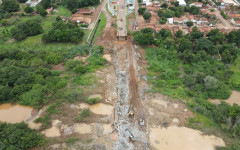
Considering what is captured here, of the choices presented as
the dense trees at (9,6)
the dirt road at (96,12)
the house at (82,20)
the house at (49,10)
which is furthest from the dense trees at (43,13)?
the dirt road at (96,12)

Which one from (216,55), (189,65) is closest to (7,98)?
(189,65)

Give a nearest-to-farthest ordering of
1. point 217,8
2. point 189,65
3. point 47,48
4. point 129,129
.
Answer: point 129,129 < point 189,65 < point 47,48 < point 217,8

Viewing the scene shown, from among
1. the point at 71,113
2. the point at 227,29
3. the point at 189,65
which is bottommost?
the point at 71,113

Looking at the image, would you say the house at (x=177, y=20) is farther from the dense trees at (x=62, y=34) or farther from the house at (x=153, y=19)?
the dense trees at (x=62, y=34)

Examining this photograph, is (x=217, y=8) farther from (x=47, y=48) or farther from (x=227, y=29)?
(x=47, y=48)

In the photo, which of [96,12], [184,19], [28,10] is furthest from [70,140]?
[28,10]

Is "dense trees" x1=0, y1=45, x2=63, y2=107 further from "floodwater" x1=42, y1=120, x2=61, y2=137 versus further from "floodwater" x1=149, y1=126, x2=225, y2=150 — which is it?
"floodwater" x1=149, y1=126, x2=225, y2=150

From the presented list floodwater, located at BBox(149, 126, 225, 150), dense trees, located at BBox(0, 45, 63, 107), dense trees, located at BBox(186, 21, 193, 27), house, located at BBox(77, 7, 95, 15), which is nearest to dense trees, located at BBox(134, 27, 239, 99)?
dense trees, located at BBox(186, 21, 193, 27)

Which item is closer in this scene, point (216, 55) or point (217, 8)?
point (216, 55)
